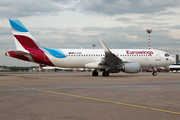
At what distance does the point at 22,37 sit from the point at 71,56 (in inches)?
285

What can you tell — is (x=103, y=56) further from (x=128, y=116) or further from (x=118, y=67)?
(x=128, y=116)

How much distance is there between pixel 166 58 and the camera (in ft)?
113

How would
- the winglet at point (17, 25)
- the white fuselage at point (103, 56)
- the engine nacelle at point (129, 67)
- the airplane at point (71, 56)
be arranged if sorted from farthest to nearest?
the white fuselage at point (103, 56), the winglet at point (17, 25), the airplane at point (71, 56), the engine nacelle at point (129, 67)

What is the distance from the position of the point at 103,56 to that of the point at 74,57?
14.4 feet

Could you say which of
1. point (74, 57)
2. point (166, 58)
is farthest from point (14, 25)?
point (166, 58)

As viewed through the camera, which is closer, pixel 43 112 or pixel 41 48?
pixel 43 112

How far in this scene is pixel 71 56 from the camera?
30750 millimetres

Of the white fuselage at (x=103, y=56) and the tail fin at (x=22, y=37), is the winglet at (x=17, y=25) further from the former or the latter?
the white fuselage at (x=103, y=56)

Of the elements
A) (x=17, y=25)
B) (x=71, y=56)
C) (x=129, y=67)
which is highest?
(x=17, y=25)

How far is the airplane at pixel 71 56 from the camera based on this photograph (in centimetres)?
2886

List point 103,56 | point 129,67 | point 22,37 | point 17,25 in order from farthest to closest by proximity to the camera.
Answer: point 103,56 < point 22,37 < point 17,25 < point 129,67

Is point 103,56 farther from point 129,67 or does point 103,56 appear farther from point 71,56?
point 129,67

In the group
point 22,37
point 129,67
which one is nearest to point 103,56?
point 129,67

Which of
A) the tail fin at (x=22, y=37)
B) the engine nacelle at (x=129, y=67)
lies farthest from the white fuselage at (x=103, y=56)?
the engine nacelle at (x=129, y=67)
